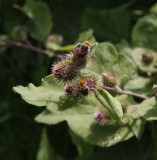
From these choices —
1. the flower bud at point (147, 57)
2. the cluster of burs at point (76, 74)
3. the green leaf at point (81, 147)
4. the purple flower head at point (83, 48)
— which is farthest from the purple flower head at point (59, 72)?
the green leaf at point (81, 147)

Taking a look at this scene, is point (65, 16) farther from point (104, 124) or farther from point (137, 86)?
point (104, 124)

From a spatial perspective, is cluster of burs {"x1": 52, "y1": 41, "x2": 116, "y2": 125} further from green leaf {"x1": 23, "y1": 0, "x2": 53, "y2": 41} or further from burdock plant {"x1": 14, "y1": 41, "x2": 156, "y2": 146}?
green leaf {"x1": 23, "y1": 0, "x2": 53, "y2": 41}

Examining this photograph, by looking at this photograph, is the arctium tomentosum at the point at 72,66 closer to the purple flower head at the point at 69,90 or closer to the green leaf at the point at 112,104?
the purple flower head at the point at 69,90

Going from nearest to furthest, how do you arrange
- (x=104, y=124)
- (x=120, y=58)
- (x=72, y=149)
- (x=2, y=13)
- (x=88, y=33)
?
1. (x=104, y=124)
2. (x=120, y=58)
3. (x=88, y=33)
4. (x=72, y=149)
5. (x=2, y=13)

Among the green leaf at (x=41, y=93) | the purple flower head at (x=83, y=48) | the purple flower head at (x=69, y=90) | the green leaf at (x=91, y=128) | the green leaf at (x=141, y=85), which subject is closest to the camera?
the purple flower head at (x=83, y=48)

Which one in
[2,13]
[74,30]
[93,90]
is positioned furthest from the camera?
[2,13]

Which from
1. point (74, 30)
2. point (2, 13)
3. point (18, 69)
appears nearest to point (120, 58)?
point (74, 30)
